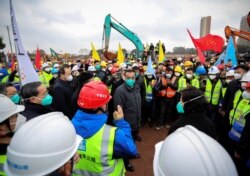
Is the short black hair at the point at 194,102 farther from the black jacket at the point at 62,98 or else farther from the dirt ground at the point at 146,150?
the black jacket at the point at 62,98

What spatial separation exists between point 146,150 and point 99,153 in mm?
3522

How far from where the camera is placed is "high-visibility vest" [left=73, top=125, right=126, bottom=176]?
1756 mm

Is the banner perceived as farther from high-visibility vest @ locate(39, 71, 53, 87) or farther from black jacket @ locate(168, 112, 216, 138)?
black jacket @ locate(168, 112, 216, 138)

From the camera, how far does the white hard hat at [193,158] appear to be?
3.17 ft

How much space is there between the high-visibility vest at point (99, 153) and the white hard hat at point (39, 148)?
0.41m

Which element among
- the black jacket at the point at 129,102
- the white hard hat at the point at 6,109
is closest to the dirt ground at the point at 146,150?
the black jacket at the point at 129,102

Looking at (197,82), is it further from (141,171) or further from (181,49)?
(181,49)

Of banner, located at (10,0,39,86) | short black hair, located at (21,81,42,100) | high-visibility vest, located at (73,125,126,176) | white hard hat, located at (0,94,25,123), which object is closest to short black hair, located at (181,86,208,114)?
high-visibility vest, located at (73,125,126,176)

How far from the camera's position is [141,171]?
13.4 ft

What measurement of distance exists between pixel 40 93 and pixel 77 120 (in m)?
1.32

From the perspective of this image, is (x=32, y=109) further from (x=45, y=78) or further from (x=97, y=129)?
(x=45, y=78)

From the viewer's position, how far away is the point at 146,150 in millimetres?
4996

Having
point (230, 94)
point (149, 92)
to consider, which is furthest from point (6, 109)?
point (149, 92)

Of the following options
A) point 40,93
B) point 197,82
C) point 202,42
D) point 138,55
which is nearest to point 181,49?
point 138,55
